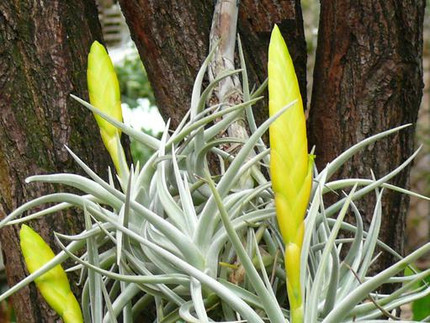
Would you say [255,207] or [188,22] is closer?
[255,207]

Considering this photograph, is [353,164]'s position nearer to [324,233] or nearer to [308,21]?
[324,233]

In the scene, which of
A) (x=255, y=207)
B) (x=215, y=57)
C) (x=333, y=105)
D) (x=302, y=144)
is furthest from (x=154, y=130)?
(x=302, y=144)

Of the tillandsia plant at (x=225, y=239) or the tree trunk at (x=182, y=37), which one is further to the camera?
the tree trunk at (x=182, y=37)

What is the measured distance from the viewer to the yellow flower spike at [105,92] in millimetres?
718

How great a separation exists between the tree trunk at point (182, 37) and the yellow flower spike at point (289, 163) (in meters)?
0.43

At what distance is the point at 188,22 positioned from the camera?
3.13ft

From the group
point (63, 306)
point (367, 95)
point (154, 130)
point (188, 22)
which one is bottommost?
point (154, 130)

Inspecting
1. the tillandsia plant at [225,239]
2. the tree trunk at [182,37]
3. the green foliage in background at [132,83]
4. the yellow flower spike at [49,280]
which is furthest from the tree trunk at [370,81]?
the green foliage in background at [132,83]

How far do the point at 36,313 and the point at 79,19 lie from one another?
0.38 meters

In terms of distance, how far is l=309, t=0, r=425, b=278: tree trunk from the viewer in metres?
1.02

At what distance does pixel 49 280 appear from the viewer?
0.70m

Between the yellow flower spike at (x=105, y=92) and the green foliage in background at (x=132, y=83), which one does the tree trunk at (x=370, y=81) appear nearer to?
the yellow flower spike at (x=105, y=92)

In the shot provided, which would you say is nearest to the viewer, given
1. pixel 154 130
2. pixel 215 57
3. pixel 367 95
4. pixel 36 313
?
pixel 215 57

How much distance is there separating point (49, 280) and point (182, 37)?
15.6 inches
